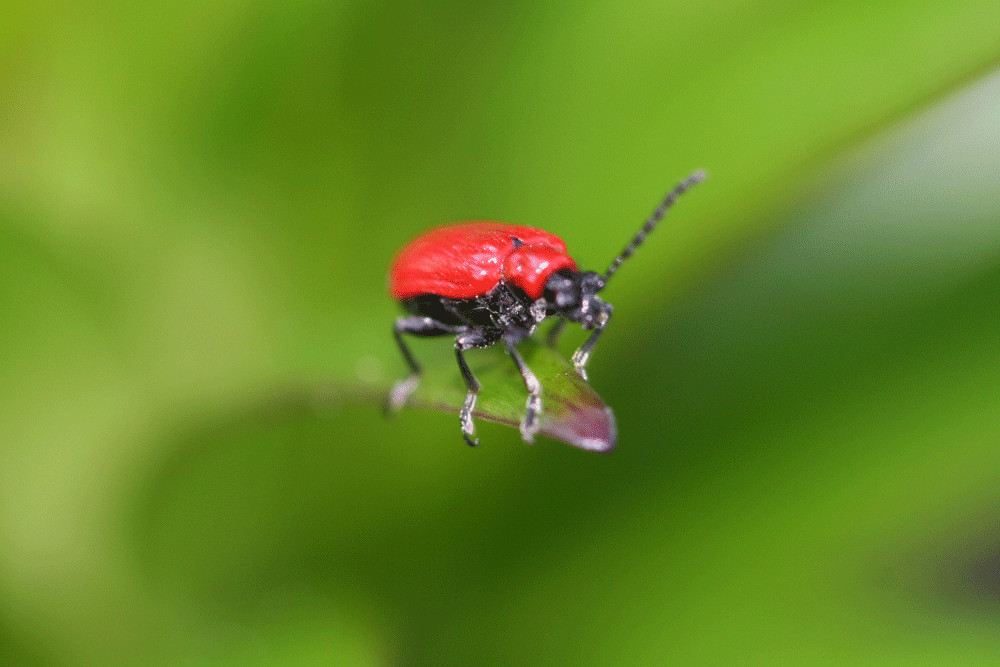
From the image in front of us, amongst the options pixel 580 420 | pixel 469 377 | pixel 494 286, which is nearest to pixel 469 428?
pixel 469 377

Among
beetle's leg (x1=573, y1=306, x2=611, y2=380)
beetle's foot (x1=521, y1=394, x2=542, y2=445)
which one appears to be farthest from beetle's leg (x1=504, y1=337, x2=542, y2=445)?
beetle's leg (x1=573, y1=306, x2=611, y2=380)

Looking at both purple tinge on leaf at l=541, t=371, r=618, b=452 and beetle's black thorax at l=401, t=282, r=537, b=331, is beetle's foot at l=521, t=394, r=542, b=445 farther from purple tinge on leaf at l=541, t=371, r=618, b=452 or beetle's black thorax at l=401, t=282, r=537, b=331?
beetle's black thorax at l=401, t=282, r=537, b=331

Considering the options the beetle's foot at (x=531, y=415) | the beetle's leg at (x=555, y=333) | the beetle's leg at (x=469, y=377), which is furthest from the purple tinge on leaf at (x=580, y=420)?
the beetle's leg at (x=555, y=333)

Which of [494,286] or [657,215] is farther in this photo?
[494,286]

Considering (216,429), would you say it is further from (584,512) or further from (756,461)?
(756,461)

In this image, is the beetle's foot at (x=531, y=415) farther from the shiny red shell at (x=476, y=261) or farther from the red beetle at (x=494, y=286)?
the shiny red shell at (x=476, y=261)

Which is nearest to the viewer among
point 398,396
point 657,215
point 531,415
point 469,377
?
point 531,415

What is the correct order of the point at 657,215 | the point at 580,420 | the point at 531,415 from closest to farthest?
the point at 580,420 < the point at 531,415 < the point at 657,215

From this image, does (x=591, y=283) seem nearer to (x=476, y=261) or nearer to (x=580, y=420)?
Result: (x=476, y=261)
